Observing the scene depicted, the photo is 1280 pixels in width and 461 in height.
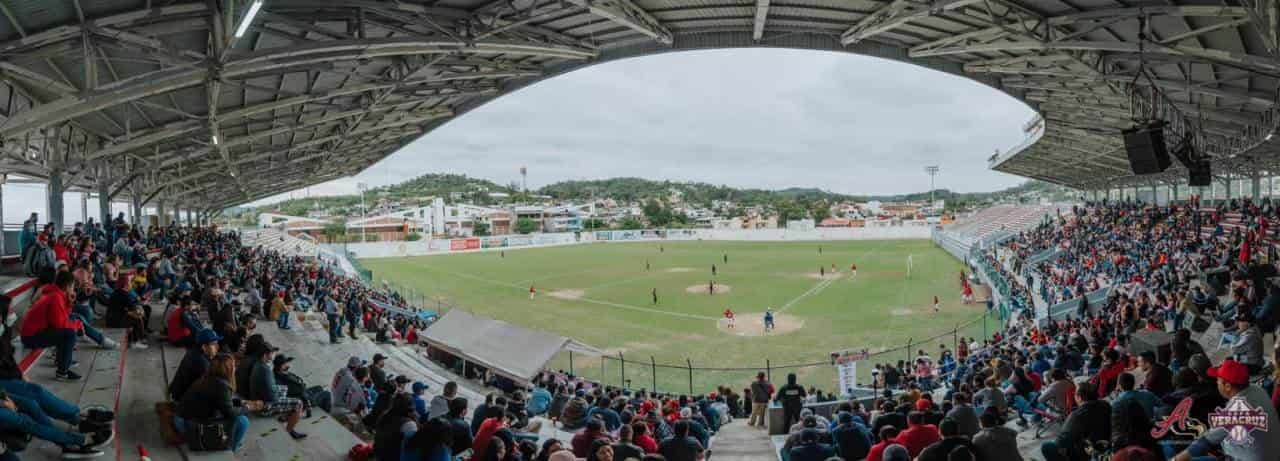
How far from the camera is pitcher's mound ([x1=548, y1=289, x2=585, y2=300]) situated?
115 ft

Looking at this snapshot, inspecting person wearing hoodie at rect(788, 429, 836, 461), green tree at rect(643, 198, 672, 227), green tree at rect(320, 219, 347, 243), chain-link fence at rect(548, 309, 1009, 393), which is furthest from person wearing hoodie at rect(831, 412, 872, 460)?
green tree at rect(643, 198, 672, 227)

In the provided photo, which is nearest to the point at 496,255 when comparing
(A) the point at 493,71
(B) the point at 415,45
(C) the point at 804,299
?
(C) the point at 804,299

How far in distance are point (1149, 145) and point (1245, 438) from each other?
10.1 metres

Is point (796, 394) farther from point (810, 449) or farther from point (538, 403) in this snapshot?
point (810, 449)

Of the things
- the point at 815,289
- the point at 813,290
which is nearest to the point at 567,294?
the point at 813,290

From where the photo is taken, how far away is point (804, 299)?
32.2 metres

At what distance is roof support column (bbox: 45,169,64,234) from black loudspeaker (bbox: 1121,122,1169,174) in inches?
867

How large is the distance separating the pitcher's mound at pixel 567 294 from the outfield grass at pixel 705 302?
0.18ft

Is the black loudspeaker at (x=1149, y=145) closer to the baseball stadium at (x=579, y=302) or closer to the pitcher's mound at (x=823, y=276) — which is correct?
the baseball stadium at (x=579, y=302)

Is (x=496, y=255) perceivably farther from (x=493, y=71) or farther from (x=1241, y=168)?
(x=1241, y=168)

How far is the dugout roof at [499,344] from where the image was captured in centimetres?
1274

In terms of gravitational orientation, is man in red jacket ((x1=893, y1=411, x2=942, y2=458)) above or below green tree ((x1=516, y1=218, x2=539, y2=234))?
below

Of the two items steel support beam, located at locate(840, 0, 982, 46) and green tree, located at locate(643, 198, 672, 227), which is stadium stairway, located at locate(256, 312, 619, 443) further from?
green tree, located at locate(643, 198, 672, 227)

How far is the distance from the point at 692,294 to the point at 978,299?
13.7 metres
